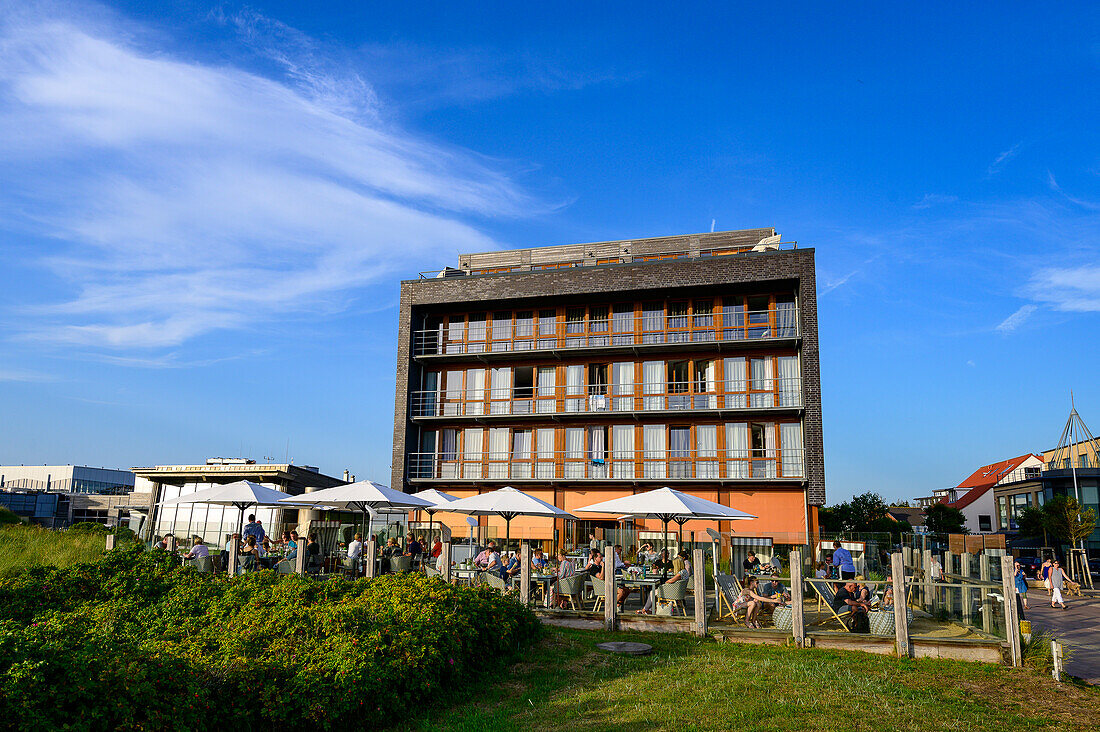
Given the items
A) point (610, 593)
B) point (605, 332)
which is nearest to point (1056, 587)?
point (610, 593)

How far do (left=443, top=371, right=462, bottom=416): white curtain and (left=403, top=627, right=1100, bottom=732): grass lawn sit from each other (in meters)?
22.3

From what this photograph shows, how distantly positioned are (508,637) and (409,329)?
24.1 m

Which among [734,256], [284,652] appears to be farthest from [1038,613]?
[284,652]

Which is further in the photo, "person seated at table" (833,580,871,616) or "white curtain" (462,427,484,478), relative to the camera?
"white curtain" (462,427,484,478)

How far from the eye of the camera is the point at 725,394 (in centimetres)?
3059

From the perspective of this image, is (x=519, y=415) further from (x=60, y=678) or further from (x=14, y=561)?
(x=60, y=678)

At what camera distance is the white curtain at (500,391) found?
3316 centimetres

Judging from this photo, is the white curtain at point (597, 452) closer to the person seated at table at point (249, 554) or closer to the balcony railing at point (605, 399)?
the balcony railing at point (605, 399)

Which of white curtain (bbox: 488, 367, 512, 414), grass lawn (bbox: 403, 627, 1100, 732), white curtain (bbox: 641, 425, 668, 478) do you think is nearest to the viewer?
grass lawn (bbox: 403, 627, 1100, 732)

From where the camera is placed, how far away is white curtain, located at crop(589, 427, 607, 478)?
31516 mm

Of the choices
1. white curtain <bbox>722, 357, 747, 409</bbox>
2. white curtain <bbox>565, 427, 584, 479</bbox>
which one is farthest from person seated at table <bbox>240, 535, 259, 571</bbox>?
white curtain <bbox>722, 357, 747, 409</bbox>

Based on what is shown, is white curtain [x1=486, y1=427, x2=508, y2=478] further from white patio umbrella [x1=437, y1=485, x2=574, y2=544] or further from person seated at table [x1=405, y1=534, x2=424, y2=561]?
white patio umbrella [x1=437, y1=485, x2=574, y2=544]

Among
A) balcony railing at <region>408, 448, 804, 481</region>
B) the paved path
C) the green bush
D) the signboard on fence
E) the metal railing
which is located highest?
the metal railing

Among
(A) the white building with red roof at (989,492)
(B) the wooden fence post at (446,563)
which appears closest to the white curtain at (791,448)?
(B) the wooden fence post at (446,563)
